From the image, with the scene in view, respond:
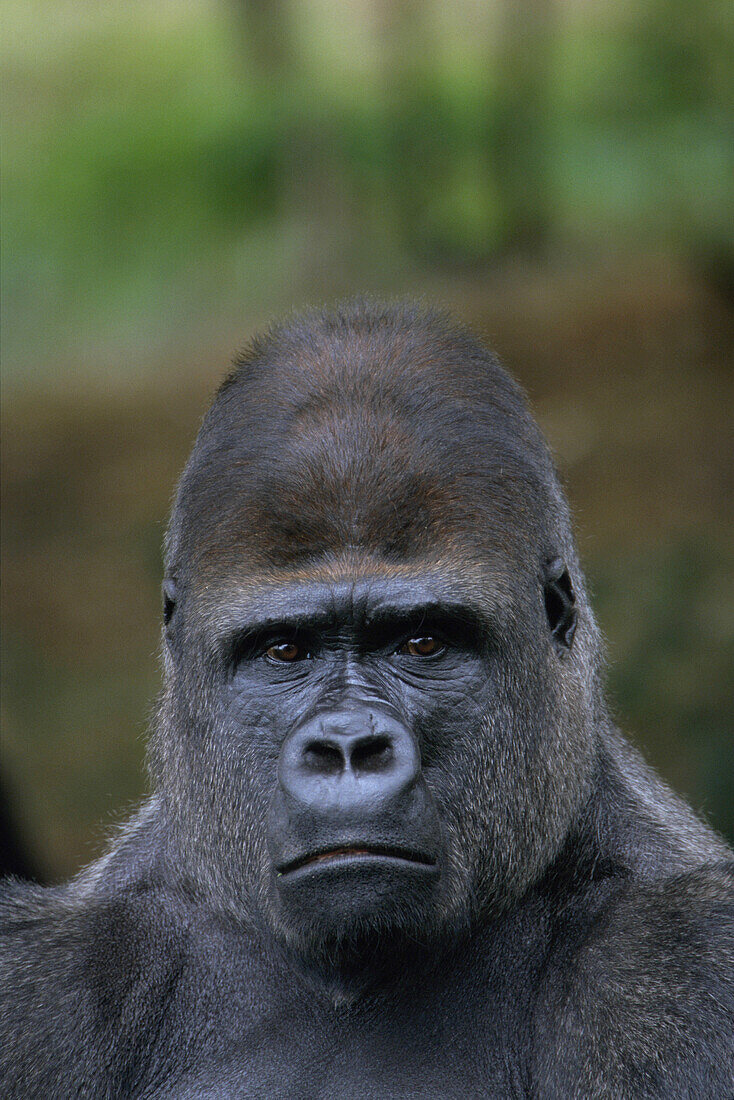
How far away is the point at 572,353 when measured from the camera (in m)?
9.06

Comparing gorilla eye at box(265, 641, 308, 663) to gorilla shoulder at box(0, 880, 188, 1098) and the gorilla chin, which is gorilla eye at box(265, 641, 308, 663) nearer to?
the gorilla chin

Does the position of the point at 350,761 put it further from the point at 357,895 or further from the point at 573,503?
the point at 573,503

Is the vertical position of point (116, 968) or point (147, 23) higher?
point (147, 23)

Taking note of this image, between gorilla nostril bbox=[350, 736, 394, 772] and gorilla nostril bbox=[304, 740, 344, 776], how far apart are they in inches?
1.3

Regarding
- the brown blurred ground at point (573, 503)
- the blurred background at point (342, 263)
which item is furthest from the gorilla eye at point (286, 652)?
the blurred background at point (342, 263)

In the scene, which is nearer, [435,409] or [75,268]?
[435,409]

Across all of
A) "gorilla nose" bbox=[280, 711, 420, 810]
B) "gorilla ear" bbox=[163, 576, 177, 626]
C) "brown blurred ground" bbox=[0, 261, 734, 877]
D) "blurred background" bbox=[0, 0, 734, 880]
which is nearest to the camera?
"gorilla nose" bbox=[280, 711, 420, 810]

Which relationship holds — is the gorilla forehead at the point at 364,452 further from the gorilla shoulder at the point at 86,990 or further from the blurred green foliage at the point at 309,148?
the blurred green foliage at the point at 309,148

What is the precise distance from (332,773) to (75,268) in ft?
24.0

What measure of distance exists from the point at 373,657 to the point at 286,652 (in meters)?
0.21

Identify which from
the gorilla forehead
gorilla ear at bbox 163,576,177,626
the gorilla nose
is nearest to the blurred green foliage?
the gorilla forehead

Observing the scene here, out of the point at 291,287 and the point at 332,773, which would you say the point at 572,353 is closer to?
the point at 291,287

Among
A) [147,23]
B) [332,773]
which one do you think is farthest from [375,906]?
[147,23]

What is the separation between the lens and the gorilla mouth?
10.0ft
